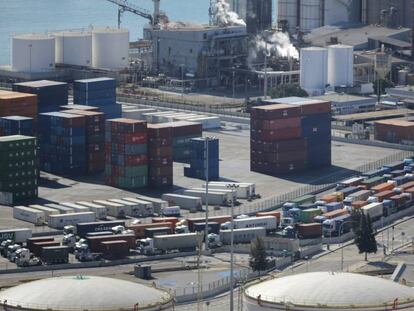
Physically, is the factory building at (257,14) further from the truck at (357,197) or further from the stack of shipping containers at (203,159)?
the truck at (357,197)

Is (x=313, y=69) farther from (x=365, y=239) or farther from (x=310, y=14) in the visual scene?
(x=365, y=239)

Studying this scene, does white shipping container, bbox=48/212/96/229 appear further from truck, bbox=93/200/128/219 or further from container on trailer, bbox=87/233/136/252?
container on trailer, bbox=87/233/136/252

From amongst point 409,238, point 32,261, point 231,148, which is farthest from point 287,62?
point 32,261

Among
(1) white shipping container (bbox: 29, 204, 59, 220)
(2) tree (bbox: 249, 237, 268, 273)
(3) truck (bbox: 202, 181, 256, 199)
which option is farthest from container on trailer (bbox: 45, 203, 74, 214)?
(2) tree (bbox: 249, 237, 268, 273)

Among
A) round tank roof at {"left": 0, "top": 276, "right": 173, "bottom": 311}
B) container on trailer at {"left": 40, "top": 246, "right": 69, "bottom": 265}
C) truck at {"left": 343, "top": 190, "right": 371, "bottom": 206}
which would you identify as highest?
round tank roof at {"left": 0, "top": 276, "right": 173, "bottom": 311}

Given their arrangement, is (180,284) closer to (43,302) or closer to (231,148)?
(43,302)

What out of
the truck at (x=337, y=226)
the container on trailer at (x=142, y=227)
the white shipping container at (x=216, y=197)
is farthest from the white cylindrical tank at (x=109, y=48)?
the container on trailer at (x=142, y=227)

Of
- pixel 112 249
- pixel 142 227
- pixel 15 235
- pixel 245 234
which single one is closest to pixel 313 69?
pixel 245 234
